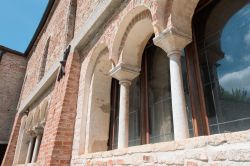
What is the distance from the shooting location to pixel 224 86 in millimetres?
2572

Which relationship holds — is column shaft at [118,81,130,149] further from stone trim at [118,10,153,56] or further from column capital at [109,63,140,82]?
stone trim at [118,10,153,56]

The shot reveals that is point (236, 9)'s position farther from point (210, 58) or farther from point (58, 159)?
point (58, 159)

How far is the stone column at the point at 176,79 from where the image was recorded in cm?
222

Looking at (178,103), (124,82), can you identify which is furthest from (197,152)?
(124,82)

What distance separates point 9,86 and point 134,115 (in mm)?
12407

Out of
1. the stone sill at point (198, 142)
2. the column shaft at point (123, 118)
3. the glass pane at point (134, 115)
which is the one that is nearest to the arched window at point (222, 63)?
the stone sill at point (198, 142)

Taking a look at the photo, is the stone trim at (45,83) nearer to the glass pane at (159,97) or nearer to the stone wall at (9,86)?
the glass pane at (159,97)

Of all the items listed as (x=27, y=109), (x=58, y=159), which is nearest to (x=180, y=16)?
(x=58, y=159)

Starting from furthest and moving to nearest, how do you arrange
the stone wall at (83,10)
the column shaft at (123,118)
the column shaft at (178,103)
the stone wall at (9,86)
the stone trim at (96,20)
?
the stone wall at (9,86), the stone wall at (83,10), the stone trim at (96,20), the column shaft at (123,118), the column shaft at (178,103)

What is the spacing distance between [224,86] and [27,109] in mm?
8776

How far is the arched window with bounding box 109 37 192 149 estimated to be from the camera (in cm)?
335

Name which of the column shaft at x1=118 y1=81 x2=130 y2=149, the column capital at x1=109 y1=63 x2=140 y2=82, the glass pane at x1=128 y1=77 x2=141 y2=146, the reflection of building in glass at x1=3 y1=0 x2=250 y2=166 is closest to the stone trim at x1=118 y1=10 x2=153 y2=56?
the reflection of building in glass at x1=3 y1=0 x2=250 y2=166

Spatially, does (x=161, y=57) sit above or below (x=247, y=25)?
above

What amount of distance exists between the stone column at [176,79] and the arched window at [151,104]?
73cm
